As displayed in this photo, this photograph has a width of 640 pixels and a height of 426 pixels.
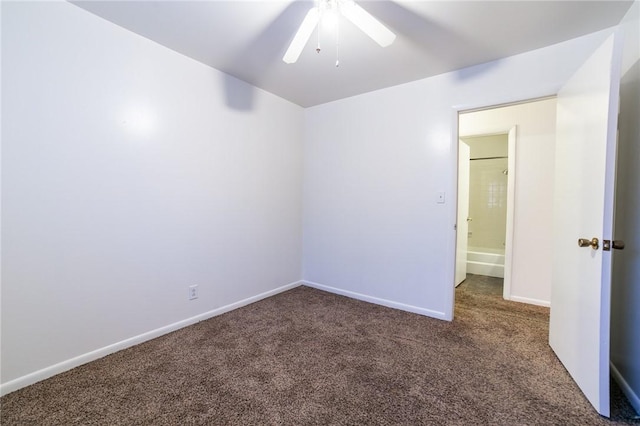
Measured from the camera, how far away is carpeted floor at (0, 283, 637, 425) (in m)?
1.40

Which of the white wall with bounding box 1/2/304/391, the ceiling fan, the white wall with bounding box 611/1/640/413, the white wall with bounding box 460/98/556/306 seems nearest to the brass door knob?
the white wall with bounding box 611/1/640/413

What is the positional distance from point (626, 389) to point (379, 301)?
180 cm

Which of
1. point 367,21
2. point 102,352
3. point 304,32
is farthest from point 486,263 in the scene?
point 102,352

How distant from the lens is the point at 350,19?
152 centimetres

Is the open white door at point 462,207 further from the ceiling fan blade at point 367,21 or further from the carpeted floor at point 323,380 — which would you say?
the ceiling fan blade at point 367,21

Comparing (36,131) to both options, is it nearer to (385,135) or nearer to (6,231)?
(6,231)

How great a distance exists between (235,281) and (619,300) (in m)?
2.92

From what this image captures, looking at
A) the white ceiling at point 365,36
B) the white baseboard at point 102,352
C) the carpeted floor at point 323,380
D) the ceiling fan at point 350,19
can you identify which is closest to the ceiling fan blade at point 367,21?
the ceiling fan at point 350,19

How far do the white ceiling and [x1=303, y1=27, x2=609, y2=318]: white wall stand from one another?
0.18 meters

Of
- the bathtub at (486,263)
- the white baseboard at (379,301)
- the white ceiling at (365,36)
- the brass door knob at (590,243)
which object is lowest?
the white baseboard at (379,301)

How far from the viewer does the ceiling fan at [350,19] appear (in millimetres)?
1468

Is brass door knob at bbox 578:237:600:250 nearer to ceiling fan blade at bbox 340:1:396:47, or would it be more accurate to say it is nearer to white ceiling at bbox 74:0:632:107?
white ceiling at bbox 74:0:632:107

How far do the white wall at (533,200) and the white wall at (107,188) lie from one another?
2966 mm

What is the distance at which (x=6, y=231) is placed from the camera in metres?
1.54
